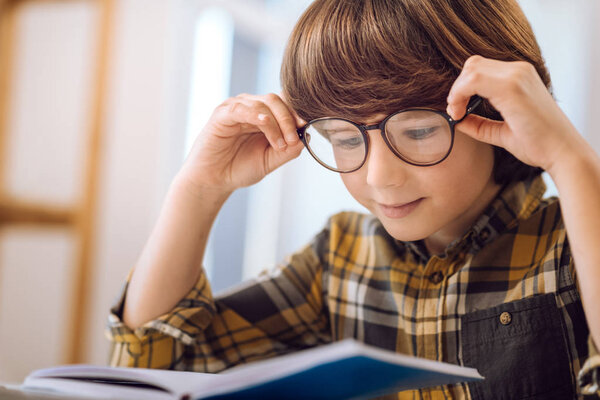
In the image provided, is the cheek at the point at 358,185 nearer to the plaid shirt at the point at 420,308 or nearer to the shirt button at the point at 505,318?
the plaid shirt at the point at 420,308

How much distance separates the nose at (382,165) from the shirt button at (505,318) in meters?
0.27

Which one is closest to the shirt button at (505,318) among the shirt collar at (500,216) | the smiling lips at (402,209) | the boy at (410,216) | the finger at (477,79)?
the boy at (410,216)

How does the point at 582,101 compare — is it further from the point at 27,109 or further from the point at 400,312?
the point at 27,109

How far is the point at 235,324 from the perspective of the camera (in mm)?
1059

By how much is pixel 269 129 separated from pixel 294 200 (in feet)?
7.11

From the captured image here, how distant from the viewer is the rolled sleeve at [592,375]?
65cm

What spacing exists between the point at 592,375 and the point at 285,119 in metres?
0.55

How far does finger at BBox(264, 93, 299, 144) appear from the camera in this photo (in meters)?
0.89

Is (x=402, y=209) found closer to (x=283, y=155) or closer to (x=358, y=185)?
(x=358, y=185)

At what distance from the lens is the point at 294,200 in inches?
121

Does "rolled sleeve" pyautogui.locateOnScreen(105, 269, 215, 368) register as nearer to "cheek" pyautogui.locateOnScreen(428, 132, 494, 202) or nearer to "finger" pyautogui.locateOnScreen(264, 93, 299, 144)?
"finger" pyautogui.locateOnScreen(264, 93, 299, 144)

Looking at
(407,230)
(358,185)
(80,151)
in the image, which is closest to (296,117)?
(358,185)

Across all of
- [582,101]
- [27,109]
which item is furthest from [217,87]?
[582,101]

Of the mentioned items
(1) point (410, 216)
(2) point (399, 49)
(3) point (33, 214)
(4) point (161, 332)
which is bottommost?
(4) point (161, 332)
